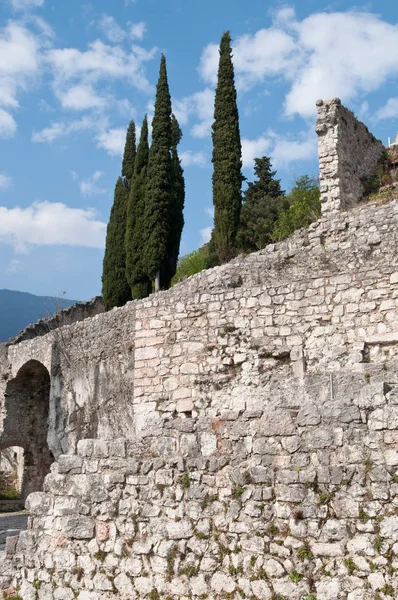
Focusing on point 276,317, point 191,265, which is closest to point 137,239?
point 191,265

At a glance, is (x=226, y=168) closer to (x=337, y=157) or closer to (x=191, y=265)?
(x=337, y=157)

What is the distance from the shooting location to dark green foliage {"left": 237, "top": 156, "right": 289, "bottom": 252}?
2798 cm

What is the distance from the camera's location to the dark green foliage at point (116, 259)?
28.1 m

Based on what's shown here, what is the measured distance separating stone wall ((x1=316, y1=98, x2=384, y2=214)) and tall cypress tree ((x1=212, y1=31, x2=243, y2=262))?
7.82 metres

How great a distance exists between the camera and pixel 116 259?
28.7 metres

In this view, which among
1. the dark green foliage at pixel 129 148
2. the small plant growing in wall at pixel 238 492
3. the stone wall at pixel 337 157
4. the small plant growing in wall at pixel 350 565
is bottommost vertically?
the small plant growing in wall at pixel 350 565

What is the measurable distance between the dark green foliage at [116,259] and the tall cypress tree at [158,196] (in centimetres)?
361

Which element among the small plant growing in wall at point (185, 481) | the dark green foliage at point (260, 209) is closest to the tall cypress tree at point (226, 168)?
the dark green foliage at point (260, 209)

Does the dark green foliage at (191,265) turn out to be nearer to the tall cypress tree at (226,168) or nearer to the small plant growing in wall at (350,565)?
the tall cypress tree at (226,168)

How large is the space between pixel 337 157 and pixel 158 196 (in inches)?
411

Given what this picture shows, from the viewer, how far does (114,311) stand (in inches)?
608

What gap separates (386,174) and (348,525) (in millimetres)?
14440

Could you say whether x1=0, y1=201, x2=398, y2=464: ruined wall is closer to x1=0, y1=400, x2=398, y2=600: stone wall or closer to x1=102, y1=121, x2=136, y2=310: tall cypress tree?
x1=0, y1=400, x2=398, y2=600: stone wall

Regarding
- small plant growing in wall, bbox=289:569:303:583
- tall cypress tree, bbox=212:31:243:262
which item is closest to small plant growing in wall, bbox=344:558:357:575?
small plant growing in wall, bbox=289:569:303:583
